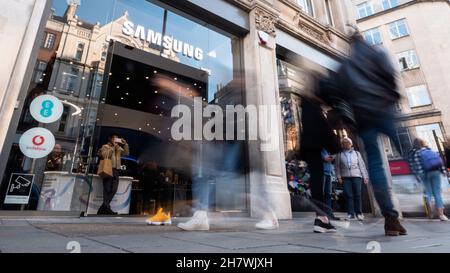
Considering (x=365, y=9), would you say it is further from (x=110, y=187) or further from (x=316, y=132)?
(x=110, y=187)

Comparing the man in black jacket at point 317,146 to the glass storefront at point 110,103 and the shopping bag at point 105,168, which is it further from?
the shopping bag at point 105,168

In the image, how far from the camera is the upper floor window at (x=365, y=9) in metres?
20.4

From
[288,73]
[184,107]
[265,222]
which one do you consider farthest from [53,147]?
[288,73]

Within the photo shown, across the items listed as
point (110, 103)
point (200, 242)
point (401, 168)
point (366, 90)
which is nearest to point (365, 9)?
point (401, 168)

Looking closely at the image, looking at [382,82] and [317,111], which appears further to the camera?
[317,111]

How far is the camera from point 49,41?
3.95 m

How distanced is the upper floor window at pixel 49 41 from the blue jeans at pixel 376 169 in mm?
4533

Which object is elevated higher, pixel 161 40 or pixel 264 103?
pixel 161 40

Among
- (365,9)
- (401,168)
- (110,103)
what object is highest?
(365,9)

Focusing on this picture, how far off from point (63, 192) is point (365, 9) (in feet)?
82.4

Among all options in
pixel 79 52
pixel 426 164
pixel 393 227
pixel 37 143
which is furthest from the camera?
pixel 79 52

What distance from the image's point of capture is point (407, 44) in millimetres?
16531
